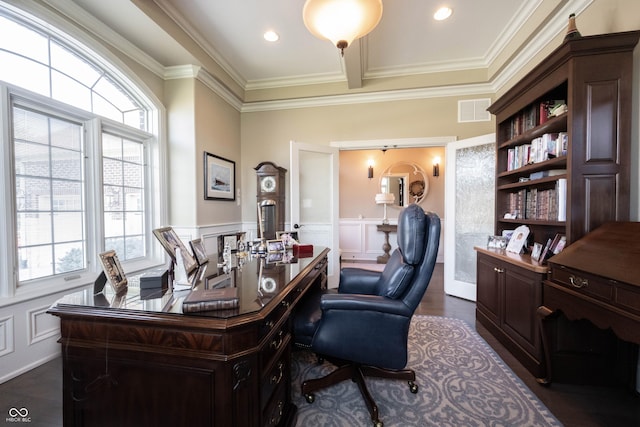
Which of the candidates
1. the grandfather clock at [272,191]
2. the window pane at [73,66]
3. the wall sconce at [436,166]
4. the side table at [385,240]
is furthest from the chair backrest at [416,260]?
the wall sconce at [436,166]

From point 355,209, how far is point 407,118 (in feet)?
9.34

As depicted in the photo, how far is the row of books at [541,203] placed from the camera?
6.08ft

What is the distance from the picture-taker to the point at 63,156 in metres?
2.15

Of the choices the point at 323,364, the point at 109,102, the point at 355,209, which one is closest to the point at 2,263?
the point at 109,102

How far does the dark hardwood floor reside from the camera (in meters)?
1.44

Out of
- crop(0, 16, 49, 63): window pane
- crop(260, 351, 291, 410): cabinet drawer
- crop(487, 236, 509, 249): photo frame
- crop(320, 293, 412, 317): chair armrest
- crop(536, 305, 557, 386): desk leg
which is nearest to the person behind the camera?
crop(260, 351, 291, 410): cabinet drawer

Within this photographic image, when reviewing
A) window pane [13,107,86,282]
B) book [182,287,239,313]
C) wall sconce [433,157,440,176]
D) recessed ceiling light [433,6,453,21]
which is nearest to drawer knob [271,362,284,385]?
book [182,287,239,313]

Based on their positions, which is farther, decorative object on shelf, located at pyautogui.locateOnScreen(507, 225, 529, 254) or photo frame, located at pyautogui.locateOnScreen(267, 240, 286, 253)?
decorative object on shelf, located at pyautogui.locateOnScreen(507, 225, 529, 254)

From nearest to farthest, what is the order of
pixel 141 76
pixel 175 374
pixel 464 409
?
pixel 175 374 < pixel 464 409 < pixel 141 76

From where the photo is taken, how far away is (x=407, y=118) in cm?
368

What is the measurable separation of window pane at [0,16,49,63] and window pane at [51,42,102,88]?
0.06 m

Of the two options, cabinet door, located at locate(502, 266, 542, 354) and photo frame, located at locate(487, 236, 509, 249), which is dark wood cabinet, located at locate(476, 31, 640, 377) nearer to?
cabinet door, located at locate(502, 266, 542, 354)

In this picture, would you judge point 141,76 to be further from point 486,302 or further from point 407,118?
point 486,302

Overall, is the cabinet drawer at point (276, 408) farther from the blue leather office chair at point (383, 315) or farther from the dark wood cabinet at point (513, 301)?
the dark wood cabinet at point (513, 301)
